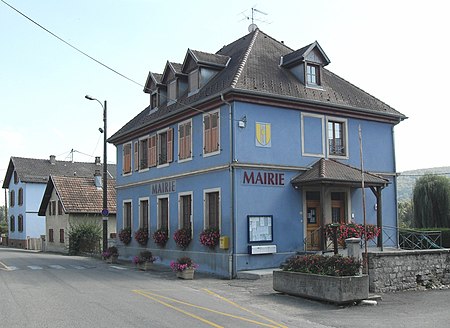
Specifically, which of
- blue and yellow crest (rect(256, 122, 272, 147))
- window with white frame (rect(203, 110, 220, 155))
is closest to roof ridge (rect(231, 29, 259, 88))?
window with white frame (rect(203, 110, 220, 155))

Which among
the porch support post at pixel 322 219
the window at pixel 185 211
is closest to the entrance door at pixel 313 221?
the porch support post at pixel 322 219

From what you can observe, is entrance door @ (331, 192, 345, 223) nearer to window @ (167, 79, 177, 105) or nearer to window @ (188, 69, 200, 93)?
window @ (188, 69, 200, 93)

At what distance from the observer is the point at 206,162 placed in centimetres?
2236

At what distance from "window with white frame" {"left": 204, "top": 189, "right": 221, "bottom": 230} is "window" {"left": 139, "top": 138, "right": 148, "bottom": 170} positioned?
6.81m

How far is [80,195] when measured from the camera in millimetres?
42875

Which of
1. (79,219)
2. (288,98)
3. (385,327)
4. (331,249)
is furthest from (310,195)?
(79,219)

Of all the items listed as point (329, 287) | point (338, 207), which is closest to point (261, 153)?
point (338, 207)

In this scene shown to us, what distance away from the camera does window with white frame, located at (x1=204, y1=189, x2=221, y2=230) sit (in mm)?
21672

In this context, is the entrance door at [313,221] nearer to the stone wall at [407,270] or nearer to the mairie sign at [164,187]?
the stone wall at [407,270]

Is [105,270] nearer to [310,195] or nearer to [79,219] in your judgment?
[310,195]

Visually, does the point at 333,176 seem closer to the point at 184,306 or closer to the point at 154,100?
the point at 184,306

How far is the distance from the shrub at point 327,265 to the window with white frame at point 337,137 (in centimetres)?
878

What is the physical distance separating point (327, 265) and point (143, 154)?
16064 millimetres

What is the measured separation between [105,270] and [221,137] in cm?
750
